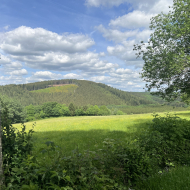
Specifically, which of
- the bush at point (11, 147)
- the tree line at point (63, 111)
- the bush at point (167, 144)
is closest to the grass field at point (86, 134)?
the bush at point (11, 147)

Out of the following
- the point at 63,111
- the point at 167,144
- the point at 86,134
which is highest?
the point at 167,144

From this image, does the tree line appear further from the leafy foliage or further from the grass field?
the leafy foliage

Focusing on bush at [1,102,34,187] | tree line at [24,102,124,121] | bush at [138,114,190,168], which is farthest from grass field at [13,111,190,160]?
tree line at [24,102,124,121]

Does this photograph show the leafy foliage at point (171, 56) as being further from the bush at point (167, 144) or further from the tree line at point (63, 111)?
the tree line at point (63, 111)

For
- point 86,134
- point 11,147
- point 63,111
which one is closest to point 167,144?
point 11,147

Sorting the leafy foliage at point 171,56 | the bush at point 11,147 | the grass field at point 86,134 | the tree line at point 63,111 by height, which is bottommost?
the tree line at point 63,111

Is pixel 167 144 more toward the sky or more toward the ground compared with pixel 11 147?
more toward the ground

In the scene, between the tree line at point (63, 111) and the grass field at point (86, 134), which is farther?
the tree line at point (63, 111)

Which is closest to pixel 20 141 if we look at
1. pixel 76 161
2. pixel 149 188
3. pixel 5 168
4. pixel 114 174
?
pixel 5 168

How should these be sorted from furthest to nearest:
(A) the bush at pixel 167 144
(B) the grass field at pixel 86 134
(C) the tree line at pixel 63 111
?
(C) the tree line at pixel 63 111 → (B) the grass field at pixel 86 134 → (A) the bush at pixel 167 144

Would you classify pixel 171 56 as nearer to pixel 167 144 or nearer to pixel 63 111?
pixel 167 144

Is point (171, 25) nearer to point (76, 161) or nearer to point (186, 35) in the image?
point (186, 35)

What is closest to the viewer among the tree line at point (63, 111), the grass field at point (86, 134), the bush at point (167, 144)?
the bush at point (167, 144)

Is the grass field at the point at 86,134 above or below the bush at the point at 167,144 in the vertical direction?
below
